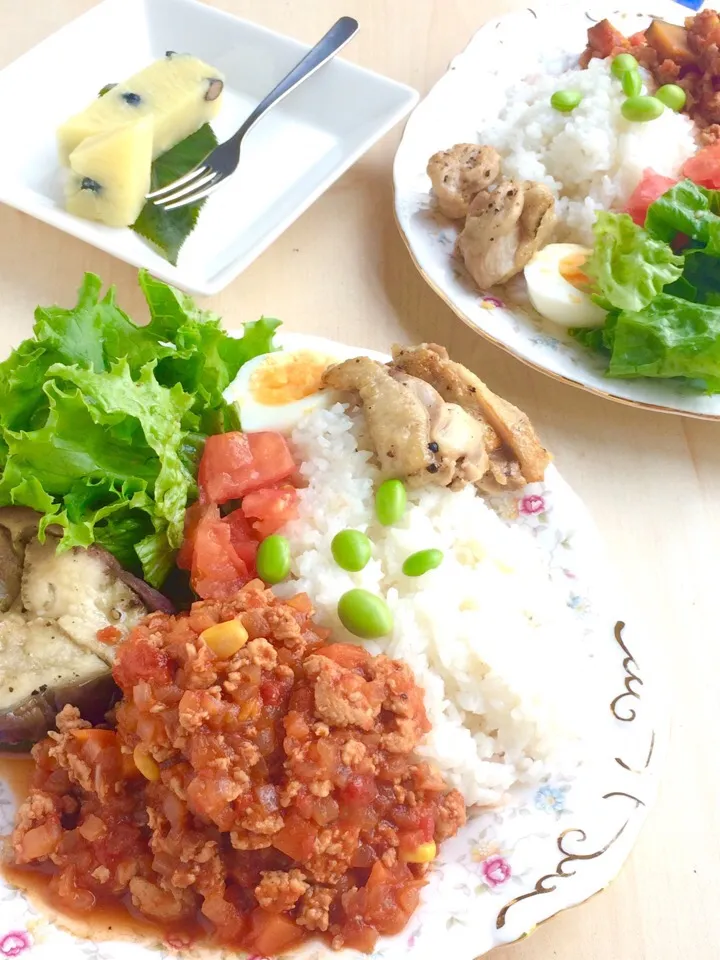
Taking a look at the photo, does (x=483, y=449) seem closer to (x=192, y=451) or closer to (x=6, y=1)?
(x=192, y=451)

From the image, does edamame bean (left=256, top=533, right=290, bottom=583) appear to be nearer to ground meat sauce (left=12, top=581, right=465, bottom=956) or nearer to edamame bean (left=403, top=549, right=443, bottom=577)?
ground meat sauce (left=12, top=581, right=465, bottom=956)

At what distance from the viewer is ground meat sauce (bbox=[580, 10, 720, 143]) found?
173 inches

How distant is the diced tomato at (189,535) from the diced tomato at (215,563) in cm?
4

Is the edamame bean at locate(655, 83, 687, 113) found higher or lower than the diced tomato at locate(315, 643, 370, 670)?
higher

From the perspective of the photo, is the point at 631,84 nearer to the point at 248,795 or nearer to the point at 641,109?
the point at 641,109

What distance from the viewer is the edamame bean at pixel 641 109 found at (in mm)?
4156

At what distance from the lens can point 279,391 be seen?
2906 millimetres

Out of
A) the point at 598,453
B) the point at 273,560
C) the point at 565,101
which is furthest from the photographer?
the point at 565,101

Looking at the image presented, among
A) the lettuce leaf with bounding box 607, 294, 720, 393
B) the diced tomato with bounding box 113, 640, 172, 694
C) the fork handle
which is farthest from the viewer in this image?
the fork handle

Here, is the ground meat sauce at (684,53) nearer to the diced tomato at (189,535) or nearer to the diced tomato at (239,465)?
the diced tomato at (239,465)

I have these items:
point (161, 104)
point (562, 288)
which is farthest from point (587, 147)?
point (161, 104)

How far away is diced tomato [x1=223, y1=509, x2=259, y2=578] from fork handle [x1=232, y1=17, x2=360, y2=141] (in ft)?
7.33

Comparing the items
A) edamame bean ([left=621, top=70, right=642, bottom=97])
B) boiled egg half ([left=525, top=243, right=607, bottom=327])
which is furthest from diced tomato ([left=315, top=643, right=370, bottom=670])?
edamame bean ([left=621, top=70, right=642, bottom=97])

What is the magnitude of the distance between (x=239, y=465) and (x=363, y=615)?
0.62 metres
